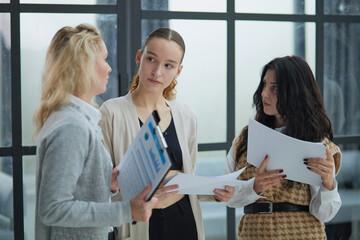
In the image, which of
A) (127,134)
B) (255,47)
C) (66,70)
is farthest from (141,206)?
(255,47)

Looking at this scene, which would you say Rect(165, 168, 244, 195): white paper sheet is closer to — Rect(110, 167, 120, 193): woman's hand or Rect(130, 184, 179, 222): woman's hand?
Rect(130, 184, 179, 222): woman's hand

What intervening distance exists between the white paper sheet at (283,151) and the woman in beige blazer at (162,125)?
7.6 inches

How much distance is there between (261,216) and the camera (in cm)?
171

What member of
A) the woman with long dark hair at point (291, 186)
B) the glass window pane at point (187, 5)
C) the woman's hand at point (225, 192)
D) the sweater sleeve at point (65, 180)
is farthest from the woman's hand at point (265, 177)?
the glass window pane at point (187, 5)

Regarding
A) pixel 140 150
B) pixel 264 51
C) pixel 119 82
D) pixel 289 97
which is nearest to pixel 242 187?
pixel 289 97

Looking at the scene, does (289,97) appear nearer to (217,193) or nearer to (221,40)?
(217,193)

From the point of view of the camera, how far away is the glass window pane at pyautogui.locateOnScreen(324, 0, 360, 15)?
9.27ft

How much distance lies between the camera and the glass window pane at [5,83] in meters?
2.31

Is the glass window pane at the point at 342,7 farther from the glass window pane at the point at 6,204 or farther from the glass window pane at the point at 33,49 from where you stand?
the glass window pane at the point at 6,204

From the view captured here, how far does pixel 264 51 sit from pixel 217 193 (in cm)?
144

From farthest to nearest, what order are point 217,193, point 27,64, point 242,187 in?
point 27,64
point 242,187
point 217,193

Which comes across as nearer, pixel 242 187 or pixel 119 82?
pixel 242 187

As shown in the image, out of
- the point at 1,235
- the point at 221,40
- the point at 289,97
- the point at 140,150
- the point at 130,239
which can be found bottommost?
the point at 1,235

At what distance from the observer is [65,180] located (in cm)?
110
